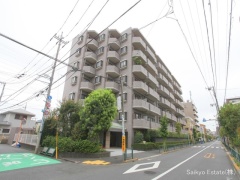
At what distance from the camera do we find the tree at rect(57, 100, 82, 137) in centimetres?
1507

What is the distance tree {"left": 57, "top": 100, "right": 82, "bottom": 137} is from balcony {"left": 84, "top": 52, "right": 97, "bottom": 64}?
1492 cm

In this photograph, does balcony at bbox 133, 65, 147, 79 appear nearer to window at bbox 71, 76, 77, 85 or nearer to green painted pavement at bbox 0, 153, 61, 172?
window at bbox 71, 76, 77, 85

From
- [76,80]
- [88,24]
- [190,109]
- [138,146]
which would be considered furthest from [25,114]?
[190,109]

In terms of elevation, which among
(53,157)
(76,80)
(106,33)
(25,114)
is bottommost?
(53,157)

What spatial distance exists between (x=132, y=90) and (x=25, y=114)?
26.6 m

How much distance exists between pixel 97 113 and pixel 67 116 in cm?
360

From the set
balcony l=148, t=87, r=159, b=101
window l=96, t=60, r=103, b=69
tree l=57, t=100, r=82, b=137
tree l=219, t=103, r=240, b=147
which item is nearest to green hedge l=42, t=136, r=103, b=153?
tree l=57, t=100, r=82, b=137

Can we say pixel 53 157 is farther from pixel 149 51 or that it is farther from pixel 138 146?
pixel 149 51

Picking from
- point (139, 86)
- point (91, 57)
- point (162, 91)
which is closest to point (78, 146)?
point (139, 86)

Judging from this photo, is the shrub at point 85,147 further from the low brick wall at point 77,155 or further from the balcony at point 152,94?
the balcony at point 152,94

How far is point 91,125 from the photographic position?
13.7 meters

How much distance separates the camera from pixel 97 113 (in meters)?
13.7

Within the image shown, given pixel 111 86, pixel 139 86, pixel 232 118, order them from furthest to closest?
1. pixel 111 86
2. pixel 139 86
3. pixel 232 118

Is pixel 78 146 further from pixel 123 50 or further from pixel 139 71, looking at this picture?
pixel 123 50
